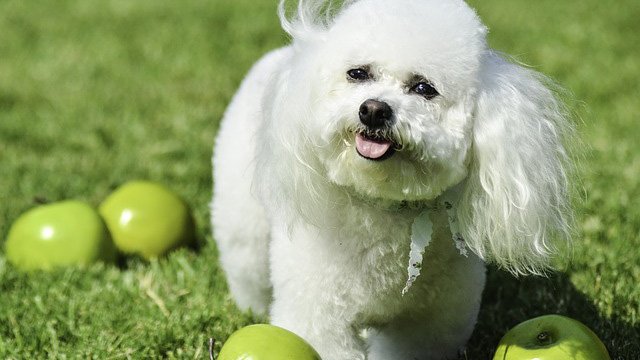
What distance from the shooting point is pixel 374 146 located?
2697 millimetres

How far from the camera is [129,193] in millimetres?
4297

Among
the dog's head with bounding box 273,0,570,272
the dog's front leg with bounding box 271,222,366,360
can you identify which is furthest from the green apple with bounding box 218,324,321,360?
the dog's head with bounding box 273,0,570,272

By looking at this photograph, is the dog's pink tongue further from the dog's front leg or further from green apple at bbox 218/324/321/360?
green apple at bbox 218/324/321/360

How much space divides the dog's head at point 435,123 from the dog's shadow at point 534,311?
591 mm

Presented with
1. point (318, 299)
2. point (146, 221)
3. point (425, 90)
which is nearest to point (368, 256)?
point (318, 299)

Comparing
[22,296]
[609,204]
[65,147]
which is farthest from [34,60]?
[609,204]

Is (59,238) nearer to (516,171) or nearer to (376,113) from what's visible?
(376,113)

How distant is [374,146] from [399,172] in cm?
12

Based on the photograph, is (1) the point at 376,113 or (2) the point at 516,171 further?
(2) the point at 516,171

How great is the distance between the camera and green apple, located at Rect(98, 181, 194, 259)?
4.22m

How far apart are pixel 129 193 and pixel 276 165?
4.89 ft

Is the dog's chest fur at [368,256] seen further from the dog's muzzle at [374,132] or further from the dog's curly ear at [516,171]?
the dog's muzzle at [374,132]

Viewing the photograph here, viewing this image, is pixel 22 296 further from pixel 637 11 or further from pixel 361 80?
pixel 637 11

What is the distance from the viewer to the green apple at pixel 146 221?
4219mm
